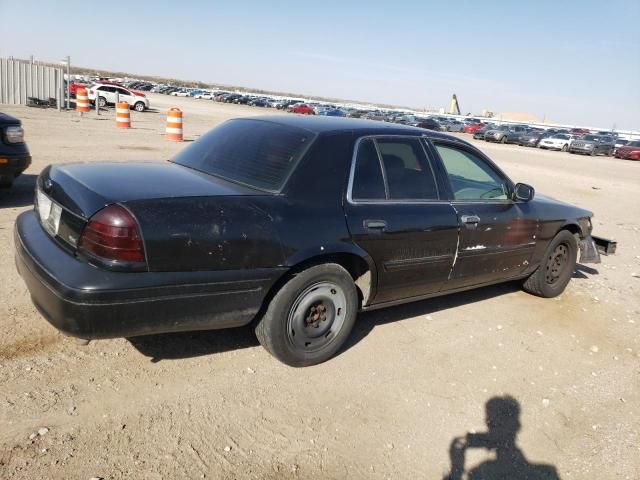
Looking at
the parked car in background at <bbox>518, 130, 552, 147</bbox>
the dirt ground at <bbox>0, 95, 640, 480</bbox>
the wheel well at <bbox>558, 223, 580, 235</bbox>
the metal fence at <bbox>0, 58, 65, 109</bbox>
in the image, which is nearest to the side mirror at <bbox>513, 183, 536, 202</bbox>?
the wheel well at <bbox>558, 223, 580, 235</bbox>

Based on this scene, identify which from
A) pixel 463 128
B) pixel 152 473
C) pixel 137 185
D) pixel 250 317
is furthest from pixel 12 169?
pixel 463 128

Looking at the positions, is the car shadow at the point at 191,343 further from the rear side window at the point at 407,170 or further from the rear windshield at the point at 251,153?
the rear side window at the point at 407,170

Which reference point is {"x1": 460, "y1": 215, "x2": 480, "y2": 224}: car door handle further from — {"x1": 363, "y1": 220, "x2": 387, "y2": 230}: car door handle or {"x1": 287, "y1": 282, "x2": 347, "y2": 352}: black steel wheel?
{"x1": 287, "y1": 282, "x2": 347, "y2": 352}: black steel wheel

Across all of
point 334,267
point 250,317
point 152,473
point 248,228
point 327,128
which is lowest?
point 152,473

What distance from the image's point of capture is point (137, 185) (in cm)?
301

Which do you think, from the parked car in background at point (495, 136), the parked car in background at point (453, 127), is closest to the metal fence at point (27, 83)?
the parked car in background at point (495, 136)

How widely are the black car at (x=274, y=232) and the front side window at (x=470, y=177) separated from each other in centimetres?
1

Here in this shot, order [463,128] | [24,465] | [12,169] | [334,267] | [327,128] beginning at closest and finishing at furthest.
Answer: [24,465], [334,267], [327,128], [12,169], [463,128]

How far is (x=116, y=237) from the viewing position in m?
2.66

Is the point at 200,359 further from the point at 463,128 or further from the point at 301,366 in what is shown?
the point at 463,128

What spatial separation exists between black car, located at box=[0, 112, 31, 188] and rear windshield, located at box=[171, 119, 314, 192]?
3368 millimetres

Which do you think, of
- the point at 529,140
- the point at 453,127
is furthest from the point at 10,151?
the point at 453,127

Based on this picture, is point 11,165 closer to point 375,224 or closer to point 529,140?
point 375,224

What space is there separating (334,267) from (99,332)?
4.83 ft
